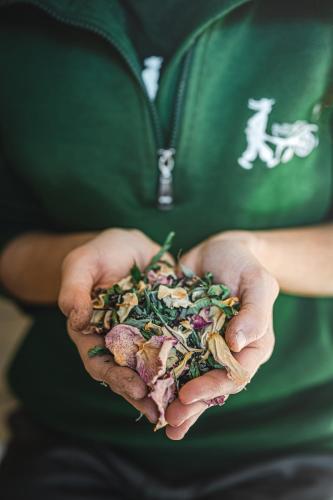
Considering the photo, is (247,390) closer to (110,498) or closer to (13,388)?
(110,498)

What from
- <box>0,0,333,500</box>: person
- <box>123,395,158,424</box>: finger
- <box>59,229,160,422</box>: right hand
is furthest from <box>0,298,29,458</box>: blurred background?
<box>123,395,158,424</box>: finger

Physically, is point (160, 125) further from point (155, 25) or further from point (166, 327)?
point (166, 327)

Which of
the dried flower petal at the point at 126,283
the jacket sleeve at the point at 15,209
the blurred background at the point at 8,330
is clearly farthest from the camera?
the blurred background at the point at 8,330

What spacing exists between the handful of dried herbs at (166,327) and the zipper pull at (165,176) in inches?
4.1

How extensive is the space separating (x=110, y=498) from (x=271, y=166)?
0.46 m

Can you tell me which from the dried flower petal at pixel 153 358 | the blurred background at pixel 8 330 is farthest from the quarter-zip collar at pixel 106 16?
the blurred background at pixel 8 330

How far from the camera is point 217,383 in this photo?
440mm

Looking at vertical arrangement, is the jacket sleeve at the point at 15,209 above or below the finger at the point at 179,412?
above

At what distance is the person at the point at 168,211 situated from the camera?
573mm

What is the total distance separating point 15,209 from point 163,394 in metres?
0.43

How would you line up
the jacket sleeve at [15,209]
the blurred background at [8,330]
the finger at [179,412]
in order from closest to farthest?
the finger at [179,412] < the jacket sleeve at [15,209] < the blurred background at [8,330]

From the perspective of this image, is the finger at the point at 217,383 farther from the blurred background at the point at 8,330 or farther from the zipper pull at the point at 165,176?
the blurred background at the point at 8,330

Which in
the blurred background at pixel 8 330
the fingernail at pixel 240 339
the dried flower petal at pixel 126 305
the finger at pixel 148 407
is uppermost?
the fingernail at pixel 240 339

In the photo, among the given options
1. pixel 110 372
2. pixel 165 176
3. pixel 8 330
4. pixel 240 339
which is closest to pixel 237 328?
pixel 240 339
